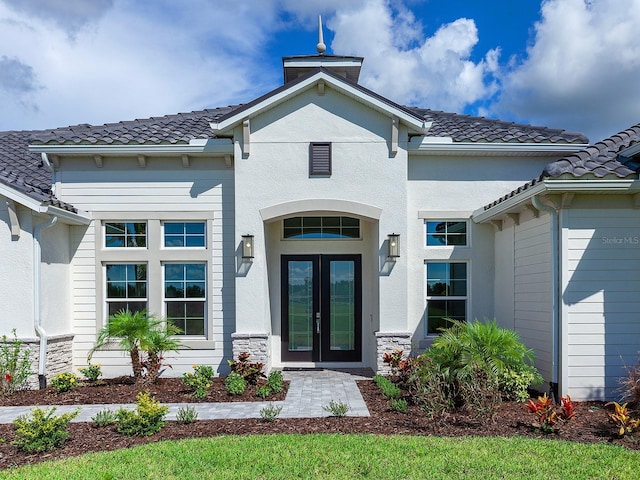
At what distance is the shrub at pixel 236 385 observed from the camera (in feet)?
28.4

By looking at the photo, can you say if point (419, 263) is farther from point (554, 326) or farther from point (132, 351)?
point (132, 351)

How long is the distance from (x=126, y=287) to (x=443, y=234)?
285 inches

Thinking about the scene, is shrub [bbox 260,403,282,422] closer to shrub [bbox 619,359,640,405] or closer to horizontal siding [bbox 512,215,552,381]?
horizontal siding [bbox 512,215,552,381]

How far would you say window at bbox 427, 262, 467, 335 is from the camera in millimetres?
10867

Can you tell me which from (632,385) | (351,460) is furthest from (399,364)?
(351,460)

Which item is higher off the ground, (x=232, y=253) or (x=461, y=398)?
(x=232, y=253)

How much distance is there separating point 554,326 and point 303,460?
498 cm

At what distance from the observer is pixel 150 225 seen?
1067 centimetres

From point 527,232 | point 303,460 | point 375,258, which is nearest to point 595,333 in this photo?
point 527,232

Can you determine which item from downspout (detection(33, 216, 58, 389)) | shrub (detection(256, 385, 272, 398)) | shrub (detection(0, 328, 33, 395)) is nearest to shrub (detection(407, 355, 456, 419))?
shrub (detection(256, 385, 272, 398))

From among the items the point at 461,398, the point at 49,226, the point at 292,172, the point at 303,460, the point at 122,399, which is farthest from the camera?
the point at 292,172

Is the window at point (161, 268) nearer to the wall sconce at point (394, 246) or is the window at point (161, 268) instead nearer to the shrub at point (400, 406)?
the wall sconce at point (394, 246)

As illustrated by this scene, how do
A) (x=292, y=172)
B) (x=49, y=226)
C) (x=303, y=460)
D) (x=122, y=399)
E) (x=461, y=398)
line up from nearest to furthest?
1. (x=303, y=460)
2. (x=461, y=398)
3. (x=122, y=399)
4. (x=49, y=226)
5. (x=292, y=172)

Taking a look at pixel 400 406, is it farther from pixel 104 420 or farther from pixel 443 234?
pixel 443 234
